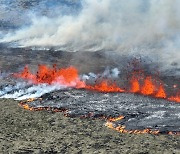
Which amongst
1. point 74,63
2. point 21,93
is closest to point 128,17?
point 74,63

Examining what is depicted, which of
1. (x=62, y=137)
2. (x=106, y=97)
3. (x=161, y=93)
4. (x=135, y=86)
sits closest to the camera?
(x=62, y=137)

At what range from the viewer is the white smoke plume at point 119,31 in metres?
37.3

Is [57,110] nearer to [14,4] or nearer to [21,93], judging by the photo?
[21,93]

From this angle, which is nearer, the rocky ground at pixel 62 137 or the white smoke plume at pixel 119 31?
the rocky ground at pixel 62 137

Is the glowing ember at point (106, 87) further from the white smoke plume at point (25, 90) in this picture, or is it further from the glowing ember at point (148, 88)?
the white smoke plume at point (25, 90)

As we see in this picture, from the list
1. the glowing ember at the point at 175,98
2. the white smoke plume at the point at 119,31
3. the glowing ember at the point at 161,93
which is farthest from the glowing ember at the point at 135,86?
the white smoke plume at the point at 119,31

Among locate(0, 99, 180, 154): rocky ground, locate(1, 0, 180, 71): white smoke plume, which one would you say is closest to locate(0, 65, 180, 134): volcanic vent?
locate(0, 99, 180, 154): rocky ground

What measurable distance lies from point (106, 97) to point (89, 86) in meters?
2.30

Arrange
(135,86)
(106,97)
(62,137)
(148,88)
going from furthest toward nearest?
(135,86) → (148,88) → (106,97) → (62,137)

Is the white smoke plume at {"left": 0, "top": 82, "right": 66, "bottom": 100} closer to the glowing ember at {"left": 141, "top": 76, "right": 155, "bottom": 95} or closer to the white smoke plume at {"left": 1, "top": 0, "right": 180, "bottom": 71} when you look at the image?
the glowing ember at {"left": 141, "top": 76, "right": 155, "bottom": 95}

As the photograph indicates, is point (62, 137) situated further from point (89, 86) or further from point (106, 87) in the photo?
point (106, 87)

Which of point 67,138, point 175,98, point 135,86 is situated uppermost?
point 67,138

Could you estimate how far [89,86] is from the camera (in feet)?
90.8

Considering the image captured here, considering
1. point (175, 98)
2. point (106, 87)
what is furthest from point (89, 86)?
point (175, 98)
